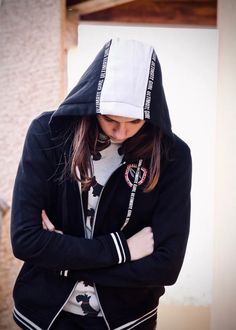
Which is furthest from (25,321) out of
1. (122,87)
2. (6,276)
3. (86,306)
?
(6,276)

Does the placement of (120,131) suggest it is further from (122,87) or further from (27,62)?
(27,62)

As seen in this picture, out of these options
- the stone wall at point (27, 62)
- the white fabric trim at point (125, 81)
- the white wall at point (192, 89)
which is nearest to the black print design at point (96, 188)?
the white fabric trim at point (125, 81)

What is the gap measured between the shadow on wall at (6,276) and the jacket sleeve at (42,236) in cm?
118

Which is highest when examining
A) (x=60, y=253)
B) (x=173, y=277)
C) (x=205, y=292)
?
(x=60, y=253)

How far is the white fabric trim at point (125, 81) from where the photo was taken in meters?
1.16

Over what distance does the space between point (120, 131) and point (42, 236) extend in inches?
13.6

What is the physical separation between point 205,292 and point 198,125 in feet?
4.10

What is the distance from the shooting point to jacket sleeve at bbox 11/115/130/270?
124 cm

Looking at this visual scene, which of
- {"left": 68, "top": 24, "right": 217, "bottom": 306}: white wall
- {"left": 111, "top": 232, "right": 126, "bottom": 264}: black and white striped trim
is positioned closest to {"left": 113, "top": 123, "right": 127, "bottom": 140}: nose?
{"left": 111, "top": 232, "right": 126, "bottom": 264}: black and white striped trim

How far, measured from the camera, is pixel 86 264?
1.25m

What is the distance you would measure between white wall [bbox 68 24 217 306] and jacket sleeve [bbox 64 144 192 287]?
7.02ft

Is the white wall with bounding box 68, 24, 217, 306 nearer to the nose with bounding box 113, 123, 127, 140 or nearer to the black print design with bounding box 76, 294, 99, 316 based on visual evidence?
the nose with bounding box 113, 123, 127, 140

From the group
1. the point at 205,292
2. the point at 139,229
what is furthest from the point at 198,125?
the point at 139,229

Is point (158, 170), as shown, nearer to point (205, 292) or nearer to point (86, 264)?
point (86, 264)
